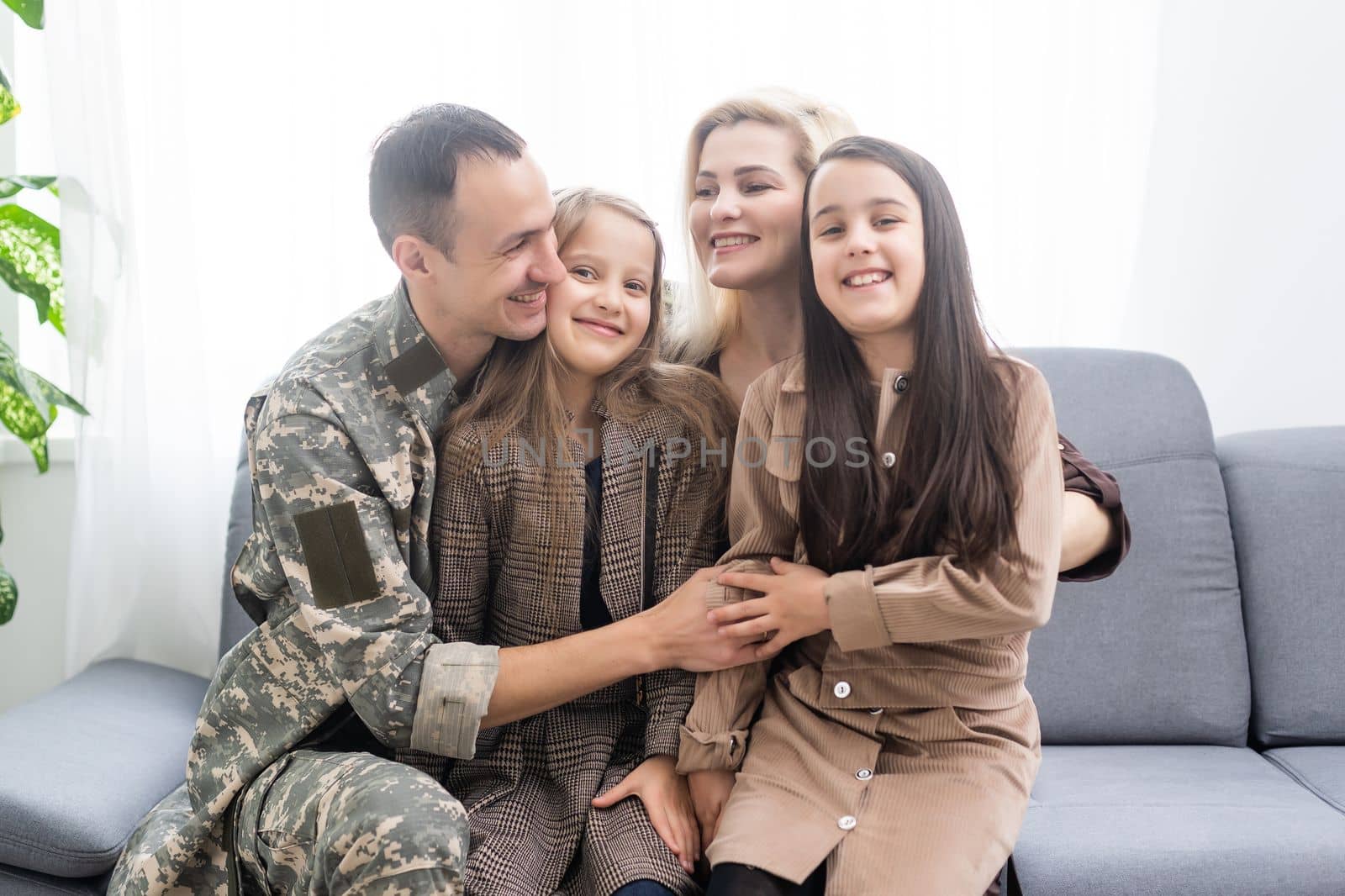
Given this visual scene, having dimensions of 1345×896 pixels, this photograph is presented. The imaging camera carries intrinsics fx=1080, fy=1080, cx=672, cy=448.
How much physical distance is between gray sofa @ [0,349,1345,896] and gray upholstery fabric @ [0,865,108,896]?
0.7 inches

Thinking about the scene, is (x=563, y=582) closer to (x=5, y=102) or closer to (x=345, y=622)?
(x=345, y=622)

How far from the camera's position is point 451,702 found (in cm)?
132

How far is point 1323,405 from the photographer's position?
7.63 feet

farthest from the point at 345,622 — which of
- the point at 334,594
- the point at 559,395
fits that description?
the point at 559,395

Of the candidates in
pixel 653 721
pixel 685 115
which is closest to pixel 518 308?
pixel 653 721

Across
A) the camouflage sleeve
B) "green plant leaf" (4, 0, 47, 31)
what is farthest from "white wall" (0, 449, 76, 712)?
the camouflage sleeve

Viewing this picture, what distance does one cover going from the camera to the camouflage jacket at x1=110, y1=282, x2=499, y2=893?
1.33 meters

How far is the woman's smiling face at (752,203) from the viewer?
1589 millimetres

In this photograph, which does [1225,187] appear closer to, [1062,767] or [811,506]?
[1062,767]

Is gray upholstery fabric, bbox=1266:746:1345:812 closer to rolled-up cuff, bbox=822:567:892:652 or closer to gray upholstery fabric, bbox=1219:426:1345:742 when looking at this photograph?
gray upholstery fabric, bbox=1219:426:1345:742

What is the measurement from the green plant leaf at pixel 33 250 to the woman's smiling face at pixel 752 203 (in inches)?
48.4

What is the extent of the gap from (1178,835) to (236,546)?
1.57 m

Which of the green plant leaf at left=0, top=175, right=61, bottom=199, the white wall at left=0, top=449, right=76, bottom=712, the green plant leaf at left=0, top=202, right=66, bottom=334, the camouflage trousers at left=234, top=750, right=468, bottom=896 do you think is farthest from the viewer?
the white wall at left=0, top=449, right=76, bottom=712

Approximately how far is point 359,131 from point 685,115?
2.14 feet
